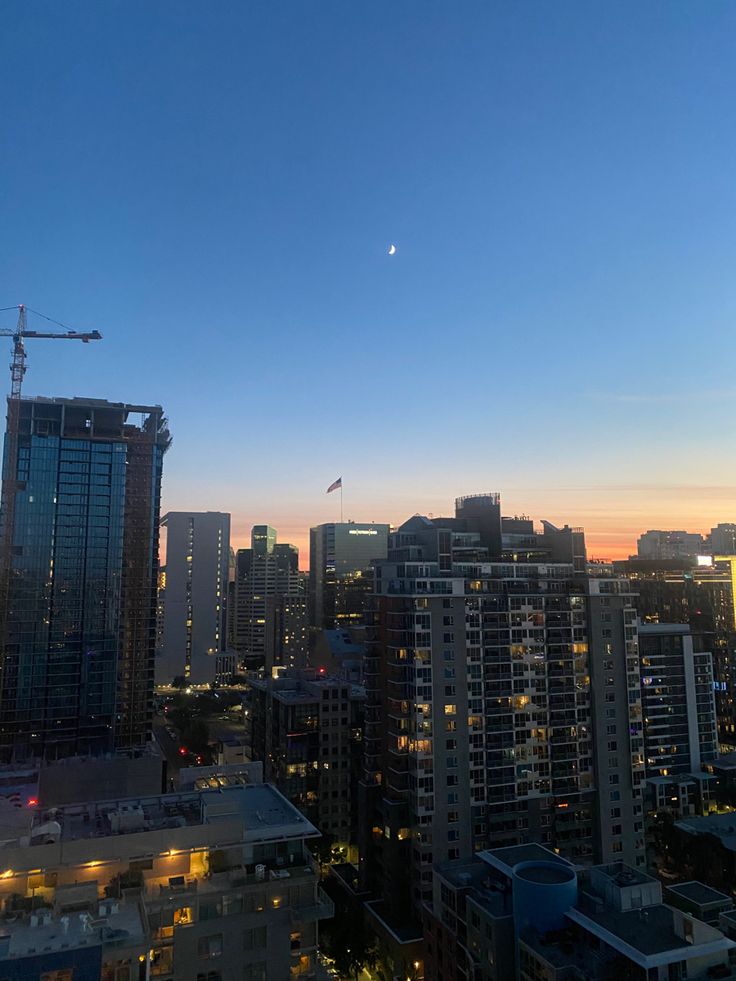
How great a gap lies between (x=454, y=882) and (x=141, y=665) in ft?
251

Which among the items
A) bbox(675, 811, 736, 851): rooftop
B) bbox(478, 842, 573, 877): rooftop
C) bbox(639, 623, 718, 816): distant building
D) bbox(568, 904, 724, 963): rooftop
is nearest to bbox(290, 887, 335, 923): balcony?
bbox(478, 842, 573, 877): rooftop

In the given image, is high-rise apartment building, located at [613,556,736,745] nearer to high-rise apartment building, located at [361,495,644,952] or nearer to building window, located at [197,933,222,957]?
high-rise apartment building, located at [361,495,644,952]

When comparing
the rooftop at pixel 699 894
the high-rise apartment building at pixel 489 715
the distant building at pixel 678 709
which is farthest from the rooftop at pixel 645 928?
the distant building at pixel 678 709

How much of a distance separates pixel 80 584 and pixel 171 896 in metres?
84.3

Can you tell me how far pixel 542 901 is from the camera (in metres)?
38.0

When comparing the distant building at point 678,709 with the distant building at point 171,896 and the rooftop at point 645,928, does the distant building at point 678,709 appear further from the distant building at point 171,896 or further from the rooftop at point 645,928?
the distant building at point 171,896

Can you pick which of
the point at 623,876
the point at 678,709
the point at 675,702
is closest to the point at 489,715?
the point at 623,876

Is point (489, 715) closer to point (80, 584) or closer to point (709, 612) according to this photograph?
point (80, 584)

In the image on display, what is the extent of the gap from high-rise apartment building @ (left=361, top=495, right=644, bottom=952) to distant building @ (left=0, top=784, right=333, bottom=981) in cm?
2627

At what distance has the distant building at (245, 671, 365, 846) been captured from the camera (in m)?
76.1

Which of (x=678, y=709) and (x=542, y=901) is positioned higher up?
(x=542, y=901)

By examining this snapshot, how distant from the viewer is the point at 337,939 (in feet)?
173

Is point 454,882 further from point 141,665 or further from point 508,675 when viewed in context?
point 141,665

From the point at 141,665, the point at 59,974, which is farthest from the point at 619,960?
the point at 141,665
